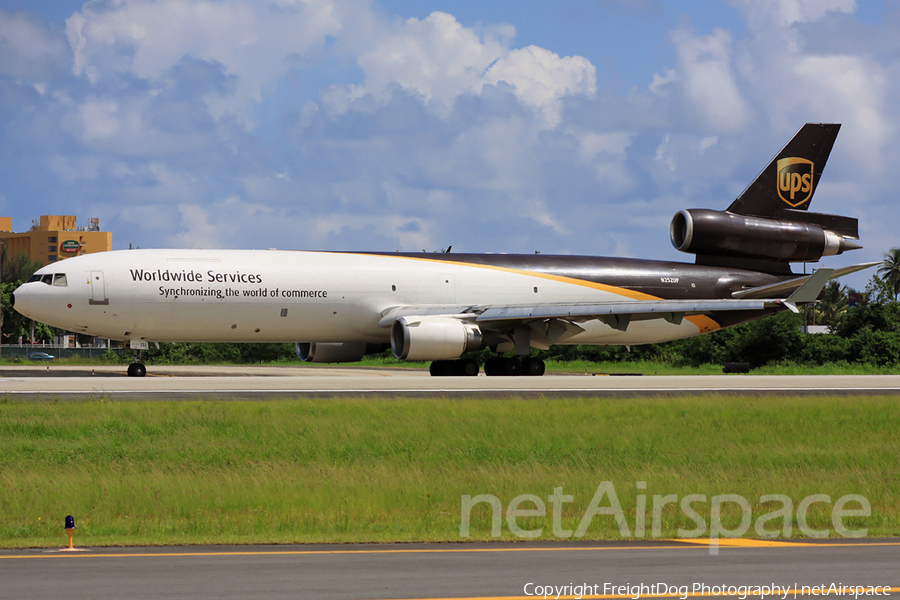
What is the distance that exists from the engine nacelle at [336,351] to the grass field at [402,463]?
50.1ft

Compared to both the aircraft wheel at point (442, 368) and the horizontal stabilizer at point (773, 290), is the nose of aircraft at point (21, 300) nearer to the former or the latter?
the aircraft wheel at point (442, 368)

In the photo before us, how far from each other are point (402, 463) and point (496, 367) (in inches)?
817

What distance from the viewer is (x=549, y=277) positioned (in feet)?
127

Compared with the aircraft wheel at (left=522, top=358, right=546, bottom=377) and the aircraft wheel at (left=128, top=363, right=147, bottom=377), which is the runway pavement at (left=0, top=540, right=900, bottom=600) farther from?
the aircraft wheel at (left=522, top=358, right=546, bottom=377)

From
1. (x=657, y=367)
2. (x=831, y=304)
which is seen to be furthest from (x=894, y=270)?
(x=657, y=367)

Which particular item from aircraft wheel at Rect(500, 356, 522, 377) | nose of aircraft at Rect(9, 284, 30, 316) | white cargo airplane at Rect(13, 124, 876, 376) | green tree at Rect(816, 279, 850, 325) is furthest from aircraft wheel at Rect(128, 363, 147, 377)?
green tree at Rect(816, 279, 850, 325)

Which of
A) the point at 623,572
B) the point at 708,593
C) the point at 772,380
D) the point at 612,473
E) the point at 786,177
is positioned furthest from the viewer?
the point at 786,177

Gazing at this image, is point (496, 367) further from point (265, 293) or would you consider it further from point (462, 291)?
point (265, 293)

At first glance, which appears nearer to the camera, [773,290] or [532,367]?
[532,367]

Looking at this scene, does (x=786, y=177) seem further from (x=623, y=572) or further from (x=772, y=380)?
(x=623, y=572)

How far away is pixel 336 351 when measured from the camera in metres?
39.0

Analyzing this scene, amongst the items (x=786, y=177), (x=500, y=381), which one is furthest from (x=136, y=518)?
(x=786, y=177)

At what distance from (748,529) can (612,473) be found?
4308 mm

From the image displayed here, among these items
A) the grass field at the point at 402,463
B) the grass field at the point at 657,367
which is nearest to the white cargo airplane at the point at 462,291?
the grass field at the point at 657,367
